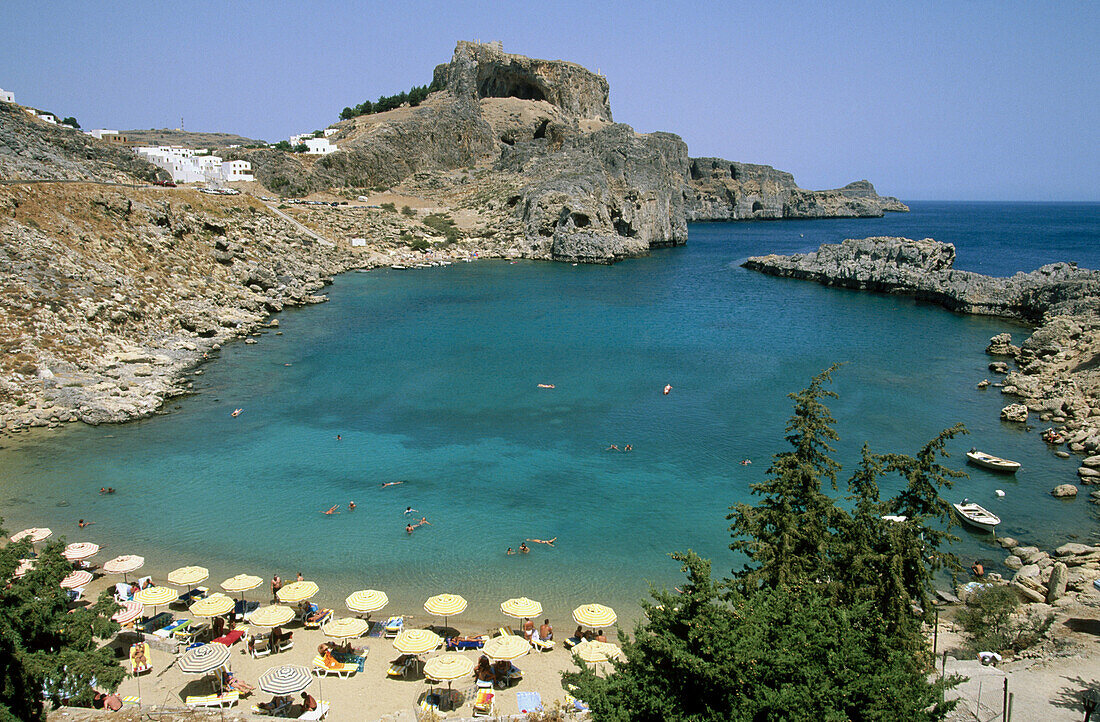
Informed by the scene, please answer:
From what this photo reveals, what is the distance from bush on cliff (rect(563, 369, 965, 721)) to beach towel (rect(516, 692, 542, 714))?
13.6 ft

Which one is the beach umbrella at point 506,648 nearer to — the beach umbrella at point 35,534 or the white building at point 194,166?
the beach umbrella at point 35,534

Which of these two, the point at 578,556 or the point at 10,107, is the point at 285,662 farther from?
the point at 10,107

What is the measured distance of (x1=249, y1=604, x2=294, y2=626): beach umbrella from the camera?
18.2 meters

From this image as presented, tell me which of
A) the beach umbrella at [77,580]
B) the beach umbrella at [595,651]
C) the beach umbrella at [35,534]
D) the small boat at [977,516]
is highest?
the beach umbrella at [35,534]

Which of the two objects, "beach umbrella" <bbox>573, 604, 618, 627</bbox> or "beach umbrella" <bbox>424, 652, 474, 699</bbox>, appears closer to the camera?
"beach umbrella" <bbox>424, 652, 474, 699</bbox>

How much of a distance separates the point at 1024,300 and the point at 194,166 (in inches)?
3834

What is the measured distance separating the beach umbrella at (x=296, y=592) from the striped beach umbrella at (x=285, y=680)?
396cm

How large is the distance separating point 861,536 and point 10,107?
81.7m

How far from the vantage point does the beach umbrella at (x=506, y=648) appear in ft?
55.6

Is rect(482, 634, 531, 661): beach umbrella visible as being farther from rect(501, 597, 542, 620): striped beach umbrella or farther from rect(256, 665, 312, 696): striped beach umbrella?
rect(256, 665, 312, 696): striped beach umbrella

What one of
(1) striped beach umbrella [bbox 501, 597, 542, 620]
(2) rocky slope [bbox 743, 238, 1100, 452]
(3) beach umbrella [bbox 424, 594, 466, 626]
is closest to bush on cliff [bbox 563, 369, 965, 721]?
(1) striped beach umbrella [bbox 501, 597, 542, 620]

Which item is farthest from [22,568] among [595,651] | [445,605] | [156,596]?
[595,651]

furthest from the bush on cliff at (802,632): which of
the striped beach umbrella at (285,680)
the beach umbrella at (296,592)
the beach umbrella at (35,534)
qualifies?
the beach umbrella at (35,534)

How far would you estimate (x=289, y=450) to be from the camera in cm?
3192
